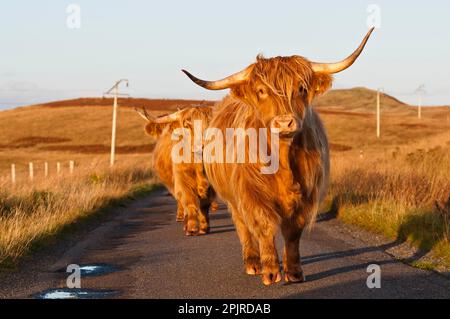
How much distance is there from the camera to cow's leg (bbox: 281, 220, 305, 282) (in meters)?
7.81

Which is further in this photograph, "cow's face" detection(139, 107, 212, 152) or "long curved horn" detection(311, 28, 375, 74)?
"cow's face" detection(139, 107, 212, 152)

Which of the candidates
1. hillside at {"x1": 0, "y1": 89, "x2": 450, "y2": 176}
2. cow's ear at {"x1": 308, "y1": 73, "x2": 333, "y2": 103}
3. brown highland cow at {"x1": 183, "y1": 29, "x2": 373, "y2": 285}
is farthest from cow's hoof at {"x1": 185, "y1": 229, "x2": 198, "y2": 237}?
hillside at {"x1": 0, "y1": 89, "x2": 450, "y2": 176}

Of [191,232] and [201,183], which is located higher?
[201,183]

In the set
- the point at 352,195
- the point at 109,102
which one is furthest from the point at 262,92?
the point at 109,102

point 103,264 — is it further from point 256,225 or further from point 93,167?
point 93,167

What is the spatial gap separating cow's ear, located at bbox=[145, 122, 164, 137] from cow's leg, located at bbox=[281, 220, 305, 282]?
882cm

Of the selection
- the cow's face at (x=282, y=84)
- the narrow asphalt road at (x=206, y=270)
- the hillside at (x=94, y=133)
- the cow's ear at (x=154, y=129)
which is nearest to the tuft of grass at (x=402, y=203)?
the narrow asphalt road at (x=206, y=270)

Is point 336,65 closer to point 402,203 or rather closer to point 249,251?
point 249,251

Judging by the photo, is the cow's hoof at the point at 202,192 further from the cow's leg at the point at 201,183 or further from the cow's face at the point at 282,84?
the cow's face at the point at 282,84

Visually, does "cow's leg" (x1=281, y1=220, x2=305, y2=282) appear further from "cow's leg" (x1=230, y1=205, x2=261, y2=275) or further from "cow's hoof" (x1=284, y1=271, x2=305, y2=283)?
"cow's leg" (x1=230, y1=205, x2=261, y2=275)

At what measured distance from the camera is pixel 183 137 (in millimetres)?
13820

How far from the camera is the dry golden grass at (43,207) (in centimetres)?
1023

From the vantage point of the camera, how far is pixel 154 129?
16609 millimetres

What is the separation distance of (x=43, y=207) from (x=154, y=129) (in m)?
3.18
